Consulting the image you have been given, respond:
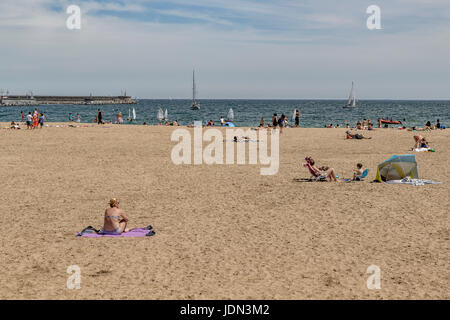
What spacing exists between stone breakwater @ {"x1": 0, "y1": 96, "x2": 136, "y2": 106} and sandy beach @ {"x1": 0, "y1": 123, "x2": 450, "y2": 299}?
154913mm

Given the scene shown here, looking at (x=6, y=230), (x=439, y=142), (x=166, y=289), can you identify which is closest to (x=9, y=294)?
(x=166, y=289)

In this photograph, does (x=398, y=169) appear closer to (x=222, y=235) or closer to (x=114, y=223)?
(x=222, y=235)

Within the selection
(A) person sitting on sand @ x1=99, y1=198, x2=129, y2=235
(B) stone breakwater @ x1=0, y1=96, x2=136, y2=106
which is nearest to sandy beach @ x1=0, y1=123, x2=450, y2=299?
(A) person sitting on sand @ x1=99, y1=198, x2=129, y2=235

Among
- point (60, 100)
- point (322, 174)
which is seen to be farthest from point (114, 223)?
point (60, 100)

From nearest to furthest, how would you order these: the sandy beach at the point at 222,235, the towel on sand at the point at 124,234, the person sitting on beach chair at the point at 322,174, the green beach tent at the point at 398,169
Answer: the sandy beach at the point at 222,235 → the towel on sand at the point at 124,234 → the green beach tent at the point at 398,169 → the person sitting on beach chair at the point at 322,174

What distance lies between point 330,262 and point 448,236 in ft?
10.3

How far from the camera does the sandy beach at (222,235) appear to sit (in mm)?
6488

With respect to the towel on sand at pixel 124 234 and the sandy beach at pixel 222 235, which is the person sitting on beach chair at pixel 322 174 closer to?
the sandy beach at pixel 222 235

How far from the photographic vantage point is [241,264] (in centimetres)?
731

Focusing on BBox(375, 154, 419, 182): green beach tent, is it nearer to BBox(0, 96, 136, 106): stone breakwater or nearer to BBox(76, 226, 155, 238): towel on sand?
BBox(76, 226, 155, 238): towel on sand

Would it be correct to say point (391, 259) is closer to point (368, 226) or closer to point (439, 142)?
point (368, 226)

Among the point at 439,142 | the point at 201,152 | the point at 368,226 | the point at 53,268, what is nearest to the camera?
the point at 53,268

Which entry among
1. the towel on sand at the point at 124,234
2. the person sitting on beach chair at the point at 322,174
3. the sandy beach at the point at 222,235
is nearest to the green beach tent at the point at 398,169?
the sandy beach at the point at 222,235

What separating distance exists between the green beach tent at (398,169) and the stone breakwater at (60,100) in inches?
6326
